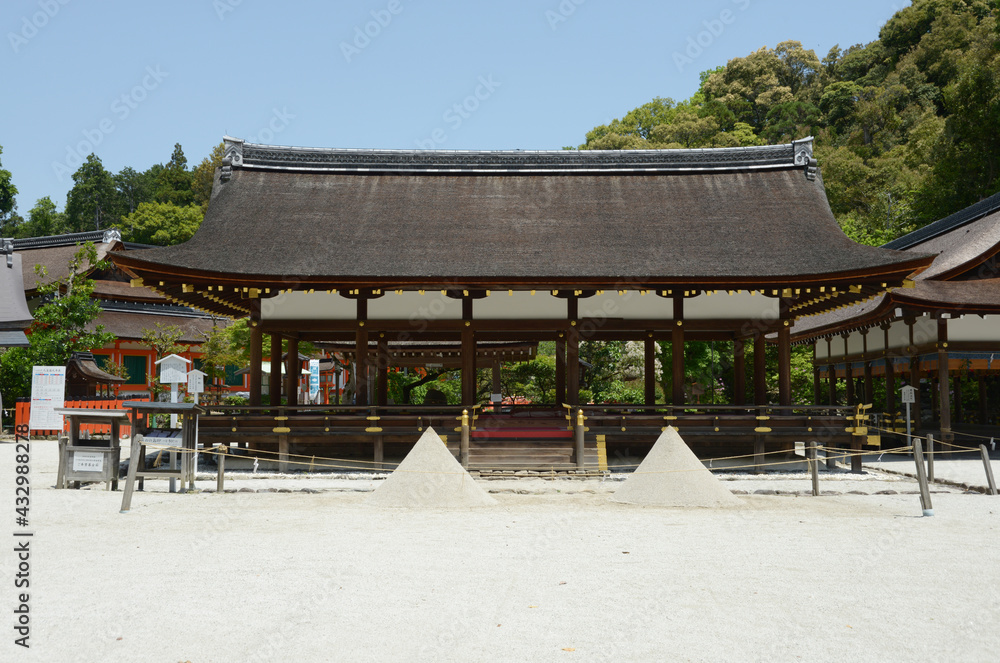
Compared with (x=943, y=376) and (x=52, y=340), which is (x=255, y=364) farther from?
(x=943, y=376)

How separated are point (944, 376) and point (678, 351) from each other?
6.93 m

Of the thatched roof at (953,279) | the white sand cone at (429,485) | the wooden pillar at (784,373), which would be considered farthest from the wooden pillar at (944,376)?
the white sand cone at (429,485)

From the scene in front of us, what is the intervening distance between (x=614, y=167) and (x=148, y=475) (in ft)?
44.1

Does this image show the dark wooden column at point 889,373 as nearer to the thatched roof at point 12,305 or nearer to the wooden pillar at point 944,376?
the wooden pillar at point 944,376

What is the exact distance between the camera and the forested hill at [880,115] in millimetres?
32969

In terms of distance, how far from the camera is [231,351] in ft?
94.3

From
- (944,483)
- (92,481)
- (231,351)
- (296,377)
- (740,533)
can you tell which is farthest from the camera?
(231,351)

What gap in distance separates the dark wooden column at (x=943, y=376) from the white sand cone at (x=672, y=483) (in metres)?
9.71

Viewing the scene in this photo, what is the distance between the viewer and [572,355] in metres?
15.8

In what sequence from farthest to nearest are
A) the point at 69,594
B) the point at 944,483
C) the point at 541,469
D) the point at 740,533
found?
the point at 541,469 → the point at 944,483 → the point at 740,533 → the point at 69,594

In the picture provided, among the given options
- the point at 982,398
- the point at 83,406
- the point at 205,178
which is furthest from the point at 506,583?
the point at 205,178

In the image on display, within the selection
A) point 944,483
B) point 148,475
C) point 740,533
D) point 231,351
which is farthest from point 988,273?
point 231,351

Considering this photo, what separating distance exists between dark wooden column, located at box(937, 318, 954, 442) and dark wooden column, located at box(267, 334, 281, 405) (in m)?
15.6

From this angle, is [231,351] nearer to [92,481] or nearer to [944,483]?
[92,481]
